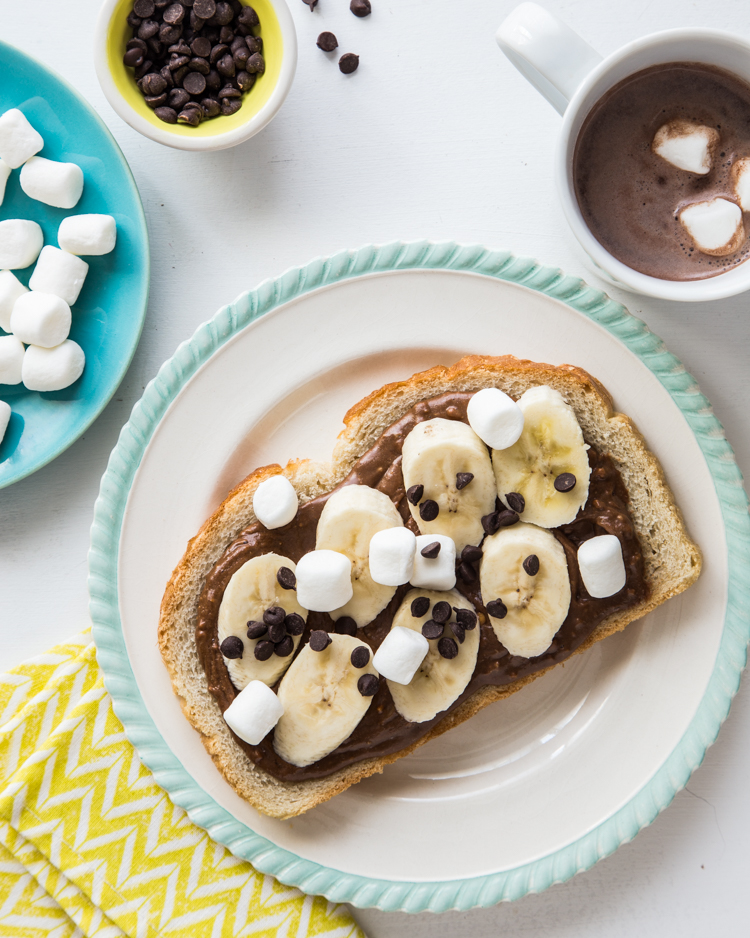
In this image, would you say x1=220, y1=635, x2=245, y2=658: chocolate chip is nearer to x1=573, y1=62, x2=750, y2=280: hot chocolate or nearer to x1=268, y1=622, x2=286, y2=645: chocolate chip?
x1=268, y1=622, x2=286, y2=645: chocolate chip

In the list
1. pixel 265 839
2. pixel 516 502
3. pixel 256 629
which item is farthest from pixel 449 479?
pixel 265 839

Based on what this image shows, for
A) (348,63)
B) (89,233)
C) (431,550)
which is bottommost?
(431,550)

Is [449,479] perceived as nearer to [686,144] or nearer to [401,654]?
[401,654]

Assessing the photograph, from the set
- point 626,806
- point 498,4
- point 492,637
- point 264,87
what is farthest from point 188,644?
point 498,4

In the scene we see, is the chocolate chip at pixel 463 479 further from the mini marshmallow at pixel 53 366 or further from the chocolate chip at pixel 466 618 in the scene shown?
the mini marshmallow at pixel 53 366

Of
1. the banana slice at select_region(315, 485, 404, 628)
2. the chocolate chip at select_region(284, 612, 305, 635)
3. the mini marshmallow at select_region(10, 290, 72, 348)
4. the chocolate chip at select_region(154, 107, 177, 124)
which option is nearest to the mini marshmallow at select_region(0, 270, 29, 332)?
the mini marshmallow at select_region(10, 290, 72, 348)

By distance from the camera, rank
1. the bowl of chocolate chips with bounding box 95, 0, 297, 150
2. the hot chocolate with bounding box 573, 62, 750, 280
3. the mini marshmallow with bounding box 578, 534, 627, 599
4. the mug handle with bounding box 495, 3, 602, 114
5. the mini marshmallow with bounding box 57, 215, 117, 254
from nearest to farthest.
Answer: the mug handle with bounding box 495, 3, 602, 114 < the hot chocolate with bounding box 573, 62, 750, 280 < the mini marshmallow with bounding box 578, 534, 627, 599 < the bowl of chocolate chips with bounding box 95, 0, 297, 150 < the mini marshmallow with bounding box 57, 215, 117, 254
